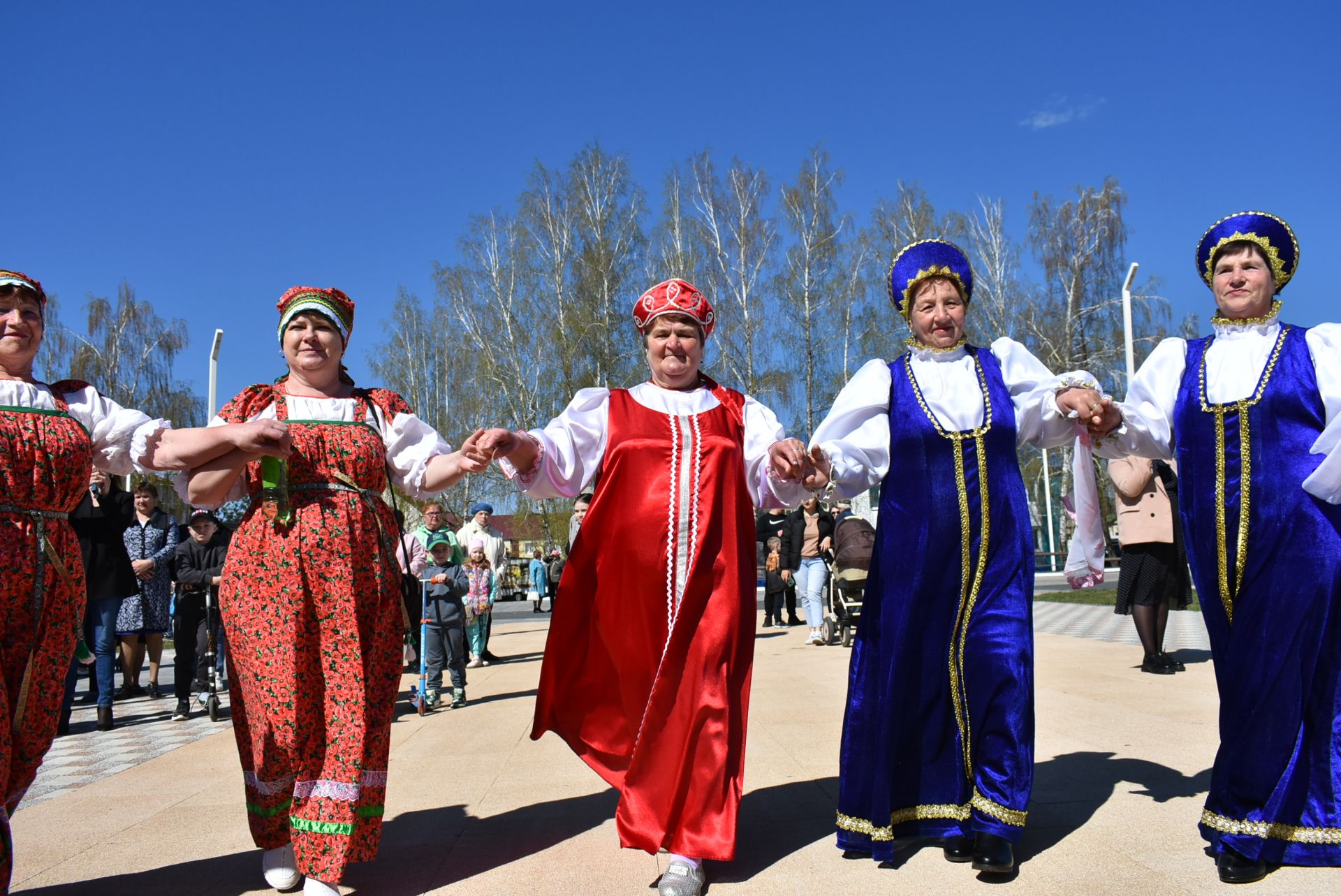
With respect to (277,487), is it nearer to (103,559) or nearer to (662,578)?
(662,578)

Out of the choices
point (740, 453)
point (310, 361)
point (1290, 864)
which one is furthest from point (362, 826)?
point (1290, 864)

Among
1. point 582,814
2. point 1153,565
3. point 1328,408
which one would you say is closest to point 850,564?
point 1153,565

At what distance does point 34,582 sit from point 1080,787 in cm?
412

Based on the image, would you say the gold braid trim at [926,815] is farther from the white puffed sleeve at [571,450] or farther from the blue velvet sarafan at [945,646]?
the white puffed sleeve at [571,450]

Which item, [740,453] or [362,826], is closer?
[362,826]

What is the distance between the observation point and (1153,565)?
8.30m

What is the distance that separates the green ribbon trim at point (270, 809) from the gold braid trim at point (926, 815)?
1.91 meters

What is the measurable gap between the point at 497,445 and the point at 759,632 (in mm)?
11628

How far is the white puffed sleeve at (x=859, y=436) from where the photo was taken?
3717 millimetres

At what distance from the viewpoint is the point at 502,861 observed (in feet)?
12.3

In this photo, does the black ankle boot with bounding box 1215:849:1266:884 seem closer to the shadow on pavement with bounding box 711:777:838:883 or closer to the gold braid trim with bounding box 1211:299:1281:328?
the shadow on pavement with bounding box 711:777:838:883

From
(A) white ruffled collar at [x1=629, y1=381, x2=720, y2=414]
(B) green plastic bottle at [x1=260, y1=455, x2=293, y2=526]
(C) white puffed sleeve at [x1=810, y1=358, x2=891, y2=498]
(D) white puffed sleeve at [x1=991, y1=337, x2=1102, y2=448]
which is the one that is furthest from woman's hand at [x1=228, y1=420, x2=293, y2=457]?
(D) white puffed sleeve at [x1=991, y1=337, x2=1102, y2=448]

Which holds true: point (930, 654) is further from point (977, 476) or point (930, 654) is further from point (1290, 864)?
point (1290, 864)

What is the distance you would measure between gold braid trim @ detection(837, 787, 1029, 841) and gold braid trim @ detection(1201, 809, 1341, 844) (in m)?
0.63
